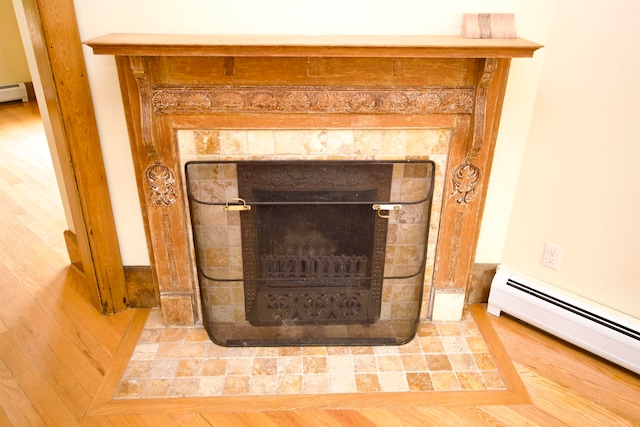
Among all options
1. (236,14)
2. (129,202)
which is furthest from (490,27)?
(129,202)

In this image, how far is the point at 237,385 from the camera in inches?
78.5

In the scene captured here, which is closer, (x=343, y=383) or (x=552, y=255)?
(x=343, y=383)

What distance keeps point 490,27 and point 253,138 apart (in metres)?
0.97

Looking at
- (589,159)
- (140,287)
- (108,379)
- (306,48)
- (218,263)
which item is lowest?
(108,379)

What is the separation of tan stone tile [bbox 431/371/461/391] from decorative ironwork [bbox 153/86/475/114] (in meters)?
1.07

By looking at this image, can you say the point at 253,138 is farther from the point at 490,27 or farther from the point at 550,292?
the point at 550,292

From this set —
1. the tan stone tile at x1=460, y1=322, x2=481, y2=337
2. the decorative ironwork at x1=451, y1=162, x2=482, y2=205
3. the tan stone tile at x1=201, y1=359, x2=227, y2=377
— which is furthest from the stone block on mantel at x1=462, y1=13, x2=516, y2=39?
the tan stone tile at x1=201, y1=359, x2=227, y2=377

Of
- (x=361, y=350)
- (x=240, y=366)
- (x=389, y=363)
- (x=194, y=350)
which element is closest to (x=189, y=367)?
(x=194, y=350)

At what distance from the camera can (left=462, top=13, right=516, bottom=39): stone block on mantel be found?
5.90 feet

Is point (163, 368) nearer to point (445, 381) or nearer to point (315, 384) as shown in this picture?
point (315, 384)

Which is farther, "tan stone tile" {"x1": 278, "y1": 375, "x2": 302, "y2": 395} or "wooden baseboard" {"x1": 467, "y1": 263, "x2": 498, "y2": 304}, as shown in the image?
"wooden baseboard" {"x1": 467, "y1": 263, "x2": 498, "y2": 304}

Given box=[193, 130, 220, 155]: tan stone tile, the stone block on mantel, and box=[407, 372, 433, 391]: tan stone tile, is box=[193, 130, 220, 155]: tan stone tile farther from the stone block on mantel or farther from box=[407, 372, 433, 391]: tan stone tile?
box=[407, 372, 433, 391]: tan stone tile

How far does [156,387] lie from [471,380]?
1268 millimetres

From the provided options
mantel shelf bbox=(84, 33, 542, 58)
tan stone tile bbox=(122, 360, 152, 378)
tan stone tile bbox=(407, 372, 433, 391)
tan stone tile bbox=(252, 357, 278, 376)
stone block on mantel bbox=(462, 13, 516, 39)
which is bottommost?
tan stone tile bbox=(122, 360, 152, 378)
